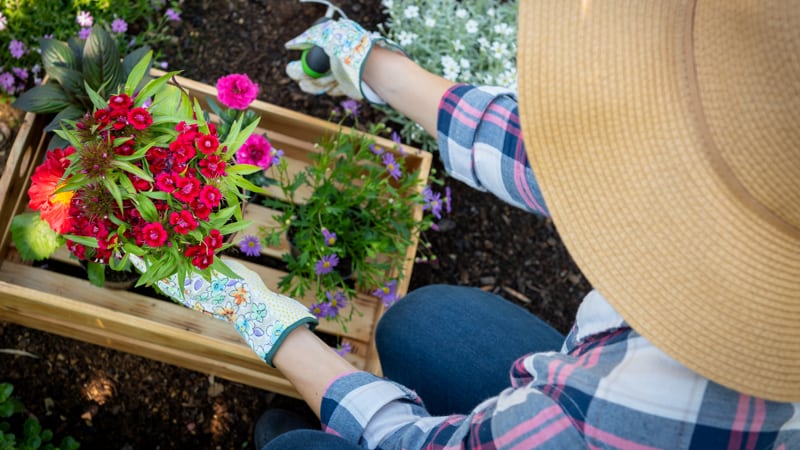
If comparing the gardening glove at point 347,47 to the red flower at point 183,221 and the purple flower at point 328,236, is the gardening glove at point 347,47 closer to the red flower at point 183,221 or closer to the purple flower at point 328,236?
the purple flower at point 328,236

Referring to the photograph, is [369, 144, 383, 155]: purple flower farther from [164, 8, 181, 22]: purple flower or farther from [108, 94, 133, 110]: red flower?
[164, 8, 181, 22]: purple flower

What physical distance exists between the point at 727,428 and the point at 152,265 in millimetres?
1018

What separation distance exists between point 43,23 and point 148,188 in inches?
47.5

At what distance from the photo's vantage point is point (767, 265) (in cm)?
82

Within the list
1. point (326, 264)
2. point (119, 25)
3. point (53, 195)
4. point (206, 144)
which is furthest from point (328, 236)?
point (119, 25)

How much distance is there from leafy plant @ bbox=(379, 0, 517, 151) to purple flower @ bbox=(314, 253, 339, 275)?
0.76 m

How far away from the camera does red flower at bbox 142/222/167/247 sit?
1.04 meters

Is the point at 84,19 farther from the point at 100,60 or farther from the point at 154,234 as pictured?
the point at 154,234

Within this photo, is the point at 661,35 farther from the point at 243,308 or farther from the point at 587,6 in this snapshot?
the point at 243,308

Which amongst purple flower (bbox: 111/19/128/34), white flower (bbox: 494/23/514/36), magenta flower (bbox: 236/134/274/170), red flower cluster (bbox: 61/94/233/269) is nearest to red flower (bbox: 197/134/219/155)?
red flower cluster (bbox: 61/94/233/269)

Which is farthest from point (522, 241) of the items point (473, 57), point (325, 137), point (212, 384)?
point (212, 384)

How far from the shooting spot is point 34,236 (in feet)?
4.60

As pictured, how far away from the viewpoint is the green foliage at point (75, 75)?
1.45m

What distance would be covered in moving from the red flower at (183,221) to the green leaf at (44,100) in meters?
0.65
